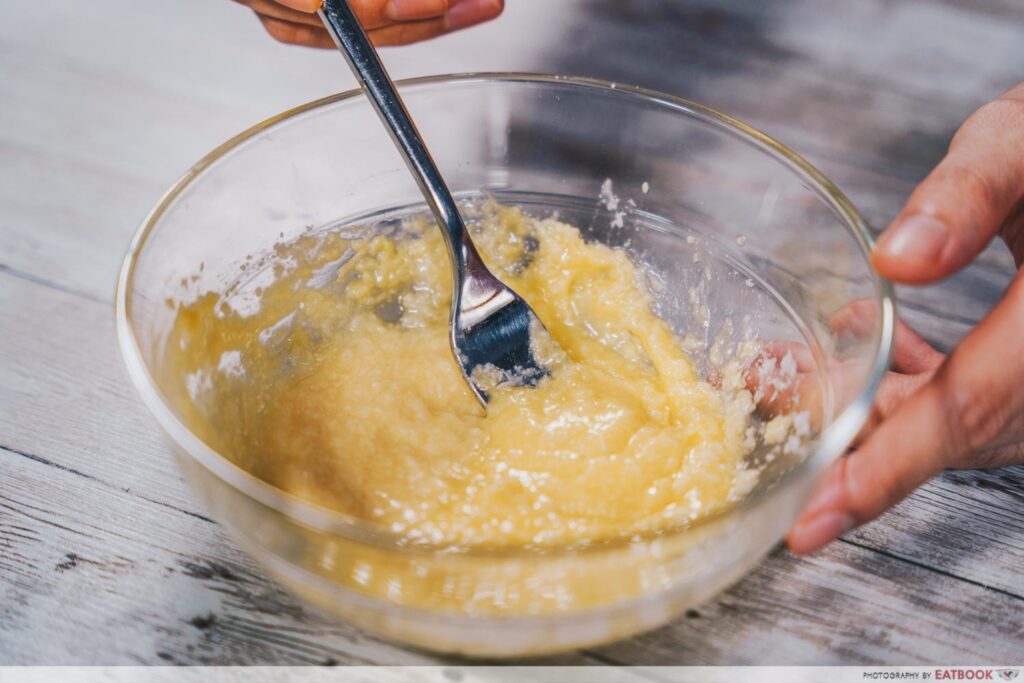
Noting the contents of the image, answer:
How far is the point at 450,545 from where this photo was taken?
0.82 m

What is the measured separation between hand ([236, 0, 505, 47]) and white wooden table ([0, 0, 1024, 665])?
13cm

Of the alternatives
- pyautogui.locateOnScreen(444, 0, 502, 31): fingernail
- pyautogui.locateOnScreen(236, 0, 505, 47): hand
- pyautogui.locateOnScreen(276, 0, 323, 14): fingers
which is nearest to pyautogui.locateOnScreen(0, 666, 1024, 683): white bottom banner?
pyautogui.locateOnScreen(276, 0, 323, 14): fingers

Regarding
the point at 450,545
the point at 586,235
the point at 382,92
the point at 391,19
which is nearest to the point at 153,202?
the point at 391,19

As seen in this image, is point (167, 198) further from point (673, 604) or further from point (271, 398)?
point (673, 604)

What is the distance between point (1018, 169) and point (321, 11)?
726 mm

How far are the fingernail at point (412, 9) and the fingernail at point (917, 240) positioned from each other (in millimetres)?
767

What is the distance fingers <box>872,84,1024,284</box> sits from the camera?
78 centimetres

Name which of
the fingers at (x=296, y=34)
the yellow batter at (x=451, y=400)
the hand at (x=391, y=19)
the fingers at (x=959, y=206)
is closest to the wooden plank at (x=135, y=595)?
the yellow batter at (x=451, y=400)

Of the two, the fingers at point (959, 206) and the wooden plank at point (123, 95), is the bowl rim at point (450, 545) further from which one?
the wooden plank at point (123, 95)

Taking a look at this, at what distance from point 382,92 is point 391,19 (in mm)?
416

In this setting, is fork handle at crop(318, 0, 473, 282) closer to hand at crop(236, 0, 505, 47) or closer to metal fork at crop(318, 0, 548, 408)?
metal fork at crop(318, 0, 548, 408)

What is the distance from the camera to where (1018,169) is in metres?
0.89

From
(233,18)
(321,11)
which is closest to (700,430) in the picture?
(321,11)

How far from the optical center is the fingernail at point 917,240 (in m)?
0.78
